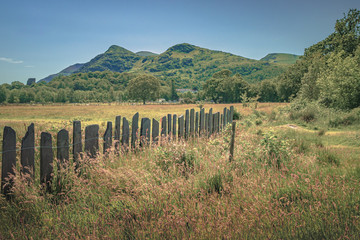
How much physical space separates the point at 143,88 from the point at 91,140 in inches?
3828

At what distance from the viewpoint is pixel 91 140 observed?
160 inches

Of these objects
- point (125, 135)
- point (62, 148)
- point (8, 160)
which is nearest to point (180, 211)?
point (62, 148)

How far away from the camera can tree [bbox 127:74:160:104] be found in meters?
97.6

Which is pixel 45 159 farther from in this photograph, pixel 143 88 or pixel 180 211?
pixel 143 88

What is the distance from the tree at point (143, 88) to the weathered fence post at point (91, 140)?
9412cm

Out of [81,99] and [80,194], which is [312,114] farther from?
[81,99]

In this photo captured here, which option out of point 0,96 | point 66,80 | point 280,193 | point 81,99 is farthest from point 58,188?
point 66,80

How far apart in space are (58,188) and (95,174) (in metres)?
0.58

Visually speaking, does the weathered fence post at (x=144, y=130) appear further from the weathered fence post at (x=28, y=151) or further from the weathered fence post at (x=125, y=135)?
A: the weathered fence post at (x=28, y=151)

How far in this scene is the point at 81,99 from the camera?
115 m

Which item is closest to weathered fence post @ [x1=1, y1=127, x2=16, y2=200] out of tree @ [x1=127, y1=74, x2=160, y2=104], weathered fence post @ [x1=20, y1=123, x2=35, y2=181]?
weathered fence post @ [x1=20, y1=123, x2=35, y2=181]

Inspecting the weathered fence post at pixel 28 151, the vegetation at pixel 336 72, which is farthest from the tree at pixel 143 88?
the weathered fence post at pixel 28 151

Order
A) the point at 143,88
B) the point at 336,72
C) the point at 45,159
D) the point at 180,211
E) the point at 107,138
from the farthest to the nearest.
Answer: the point at 143,88, the point at 336,72, the point at 107,138, the point at 45,159, the point at 180,211

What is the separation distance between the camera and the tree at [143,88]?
3841 inches
